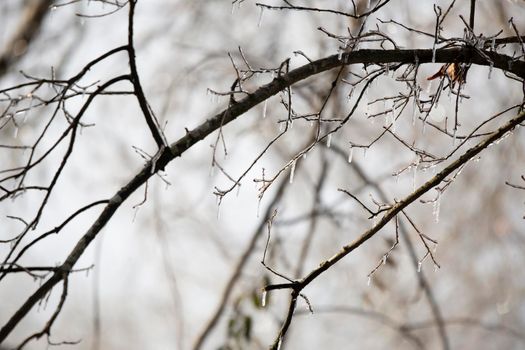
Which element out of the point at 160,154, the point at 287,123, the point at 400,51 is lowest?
the point at 160,154

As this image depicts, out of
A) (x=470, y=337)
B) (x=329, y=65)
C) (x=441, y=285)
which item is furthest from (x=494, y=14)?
(x=470, y=337)

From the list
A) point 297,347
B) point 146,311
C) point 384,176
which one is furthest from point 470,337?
point 384,176

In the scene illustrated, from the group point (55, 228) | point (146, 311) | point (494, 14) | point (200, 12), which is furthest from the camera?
point (146, 311)

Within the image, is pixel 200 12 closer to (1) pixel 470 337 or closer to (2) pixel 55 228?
(2) pixel 55 228

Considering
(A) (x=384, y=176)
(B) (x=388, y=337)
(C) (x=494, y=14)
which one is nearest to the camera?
(C) (x=494, y=14)

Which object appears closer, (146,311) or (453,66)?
(453,66)

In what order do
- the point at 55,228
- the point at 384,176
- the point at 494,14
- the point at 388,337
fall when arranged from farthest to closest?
1. the point at 388,337
2. the point at 384,176
3. the point at 494,14
4. the point at 55,228

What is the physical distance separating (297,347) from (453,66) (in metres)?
7.81

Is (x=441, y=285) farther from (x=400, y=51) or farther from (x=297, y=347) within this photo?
(x=400, y=51)

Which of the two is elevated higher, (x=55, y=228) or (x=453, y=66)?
(x=453, y=66)

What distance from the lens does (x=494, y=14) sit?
13.6 feet

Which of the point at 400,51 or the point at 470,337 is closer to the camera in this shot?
the point at 400,51

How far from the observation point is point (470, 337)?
984 centimetres

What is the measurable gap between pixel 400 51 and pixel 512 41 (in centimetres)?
33
